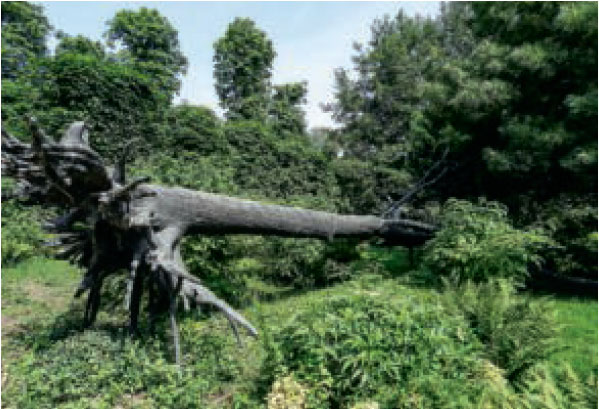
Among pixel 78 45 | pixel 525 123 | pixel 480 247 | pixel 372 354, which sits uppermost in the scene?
pixel 78 45

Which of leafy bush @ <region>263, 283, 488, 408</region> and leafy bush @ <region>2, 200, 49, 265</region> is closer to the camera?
leafy bush @ <region>263, 283, 488, 408</region>

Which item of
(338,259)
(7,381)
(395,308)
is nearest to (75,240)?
(7,381)

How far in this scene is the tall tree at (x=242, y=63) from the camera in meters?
24.5

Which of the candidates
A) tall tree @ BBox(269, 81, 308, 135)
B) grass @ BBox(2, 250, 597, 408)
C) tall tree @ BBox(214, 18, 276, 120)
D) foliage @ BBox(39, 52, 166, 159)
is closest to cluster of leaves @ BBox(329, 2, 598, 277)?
grass @ BBox(2, 250, 597, 408)

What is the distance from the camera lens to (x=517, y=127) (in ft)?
25.4

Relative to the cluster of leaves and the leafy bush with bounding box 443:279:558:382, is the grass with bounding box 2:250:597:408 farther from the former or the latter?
the cluster of leaves

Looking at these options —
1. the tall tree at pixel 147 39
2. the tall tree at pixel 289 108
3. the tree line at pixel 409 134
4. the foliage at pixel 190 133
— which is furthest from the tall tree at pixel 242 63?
the foliage at pixel 190 133

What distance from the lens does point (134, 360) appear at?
3875 millimetres

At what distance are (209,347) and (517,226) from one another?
21.3 feet

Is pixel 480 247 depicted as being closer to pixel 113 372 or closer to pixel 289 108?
pixel 113 372

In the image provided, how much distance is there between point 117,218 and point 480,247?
5272 mm

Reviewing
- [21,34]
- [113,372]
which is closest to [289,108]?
[21,34]

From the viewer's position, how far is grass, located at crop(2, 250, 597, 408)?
3.41 metres

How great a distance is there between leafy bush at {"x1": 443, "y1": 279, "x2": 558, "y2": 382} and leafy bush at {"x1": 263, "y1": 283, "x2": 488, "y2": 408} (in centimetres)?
49
